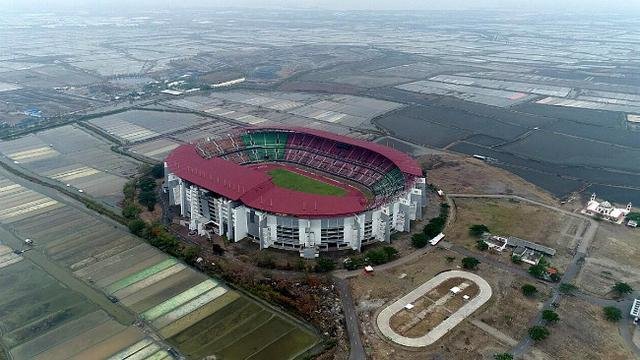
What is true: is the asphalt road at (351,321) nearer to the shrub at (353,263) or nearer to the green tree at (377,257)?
the shrub at (353,263)

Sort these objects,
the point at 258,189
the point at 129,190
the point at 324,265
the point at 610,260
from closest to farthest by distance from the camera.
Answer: the point at 324,265
the point at 610,260
the point at 258,189
the point at 129,190

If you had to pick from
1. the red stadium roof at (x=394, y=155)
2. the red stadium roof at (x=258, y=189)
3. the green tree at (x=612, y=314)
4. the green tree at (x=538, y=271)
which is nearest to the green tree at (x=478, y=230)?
the green tree at (x=538, y=271)

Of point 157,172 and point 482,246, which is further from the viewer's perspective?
point 157,172

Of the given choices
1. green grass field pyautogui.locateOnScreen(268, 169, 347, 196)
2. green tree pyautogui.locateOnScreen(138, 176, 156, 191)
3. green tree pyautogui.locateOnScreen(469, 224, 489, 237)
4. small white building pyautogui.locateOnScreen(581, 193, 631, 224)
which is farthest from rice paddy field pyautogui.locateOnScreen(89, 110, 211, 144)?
small white building pyautogui.locateOnScreen(581, 193, 631, 224)

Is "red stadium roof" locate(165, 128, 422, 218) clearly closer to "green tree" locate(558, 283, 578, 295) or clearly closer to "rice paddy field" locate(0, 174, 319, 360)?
"rice paddy field" locate(0, 174, 319, 360)

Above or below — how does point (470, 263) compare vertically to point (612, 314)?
above

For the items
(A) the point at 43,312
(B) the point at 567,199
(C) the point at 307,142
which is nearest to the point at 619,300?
(B) the point at 567,199

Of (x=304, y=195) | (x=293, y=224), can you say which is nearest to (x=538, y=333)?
(x=293, y=224)

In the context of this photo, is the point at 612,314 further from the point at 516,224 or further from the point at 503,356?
the point at 516,224
